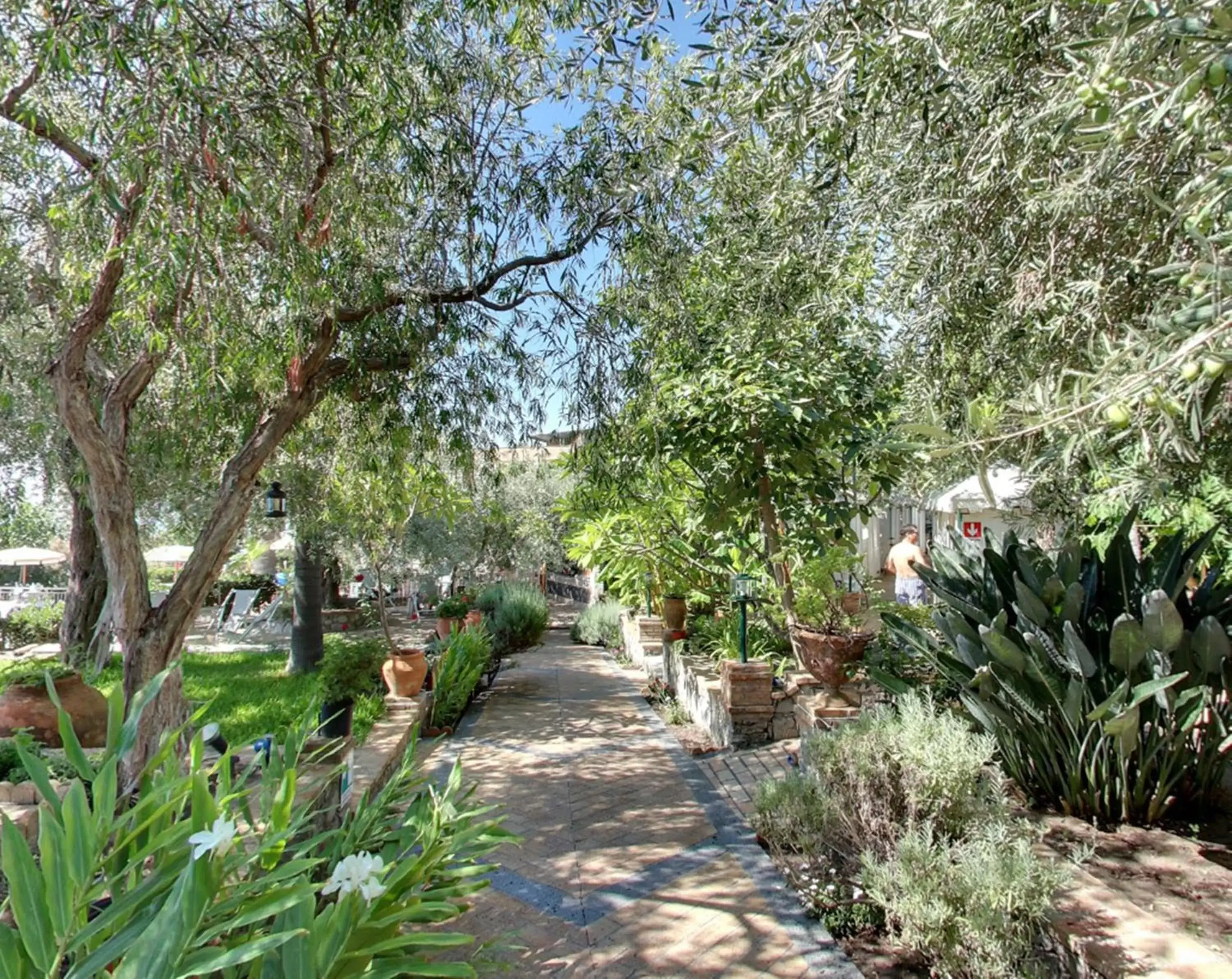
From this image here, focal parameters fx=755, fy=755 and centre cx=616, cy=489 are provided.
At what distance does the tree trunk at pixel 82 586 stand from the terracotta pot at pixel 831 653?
10.5m

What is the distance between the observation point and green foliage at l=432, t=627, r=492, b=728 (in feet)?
24.9

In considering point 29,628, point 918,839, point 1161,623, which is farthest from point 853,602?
point 29,628

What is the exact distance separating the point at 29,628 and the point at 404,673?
11.1 m

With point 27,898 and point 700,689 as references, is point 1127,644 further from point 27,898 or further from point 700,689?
point 700,689

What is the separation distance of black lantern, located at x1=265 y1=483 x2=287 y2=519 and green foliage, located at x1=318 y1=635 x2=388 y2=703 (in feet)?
6.03

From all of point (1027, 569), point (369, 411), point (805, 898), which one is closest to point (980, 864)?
point (805, 898)

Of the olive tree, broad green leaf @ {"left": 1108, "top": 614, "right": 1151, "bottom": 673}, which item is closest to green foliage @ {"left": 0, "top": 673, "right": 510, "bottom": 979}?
the olive tree

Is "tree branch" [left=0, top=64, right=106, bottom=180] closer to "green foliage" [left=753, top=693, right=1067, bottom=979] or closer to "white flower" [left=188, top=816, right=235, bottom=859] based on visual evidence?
Answer: "white flower" [left=188, top=816, right=235, bottom=859]

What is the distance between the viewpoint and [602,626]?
13625 millimetres

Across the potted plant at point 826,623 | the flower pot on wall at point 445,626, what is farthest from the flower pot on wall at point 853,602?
the flower pot on wall at point 445,626

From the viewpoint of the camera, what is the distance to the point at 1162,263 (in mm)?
3277

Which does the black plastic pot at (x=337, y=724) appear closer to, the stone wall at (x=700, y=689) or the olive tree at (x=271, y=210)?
the olive tree at (x=271, y=210)

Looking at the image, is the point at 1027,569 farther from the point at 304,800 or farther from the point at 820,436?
the point at 304,800

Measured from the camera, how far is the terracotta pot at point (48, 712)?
19.2 ft
